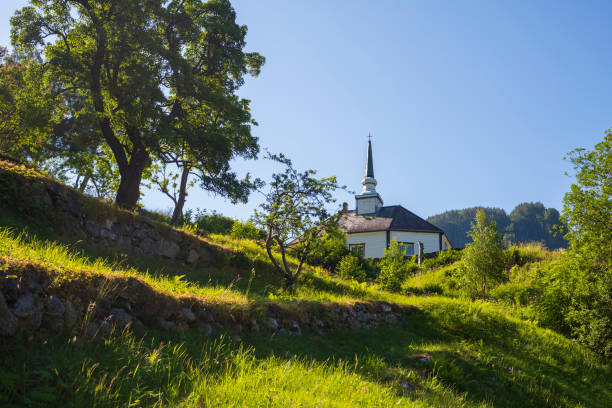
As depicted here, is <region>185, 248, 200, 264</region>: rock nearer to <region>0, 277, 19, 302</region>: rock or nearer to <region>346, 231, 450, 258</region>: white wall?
<region>0, 277, 19, 302</region>: rock

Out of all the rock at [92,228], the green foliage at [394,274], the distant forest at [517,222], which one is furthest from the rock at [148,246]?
the distant forest at [517,222]

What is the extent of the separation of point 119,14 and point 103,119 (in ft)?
12.5

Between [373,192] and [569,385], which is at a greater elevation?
[373,192]

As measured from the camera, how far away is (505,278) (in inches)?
601

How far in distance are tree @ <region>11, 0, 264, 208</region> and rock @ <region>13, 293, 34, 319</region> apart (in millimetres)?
8279

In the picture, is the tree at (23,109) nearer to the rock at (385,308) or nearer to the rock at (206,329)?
the rock at (206,329)

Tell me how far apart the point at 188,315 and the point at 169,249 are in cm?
575

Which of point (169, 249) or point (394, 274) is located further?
point (394, 274)

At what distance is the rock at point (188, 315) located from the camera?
505cm

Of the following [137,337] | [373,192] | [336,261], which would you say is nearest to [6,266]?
[137,337]

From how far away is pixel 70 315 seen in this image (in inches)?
142

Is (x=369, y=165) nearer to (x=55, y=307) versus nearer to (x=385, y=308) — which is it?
(x=385, y=308)

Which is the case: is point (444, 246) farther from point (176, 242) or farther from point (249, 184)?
point (176, 242)

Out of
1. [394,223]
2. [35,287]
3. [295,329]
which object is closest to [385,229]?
[394,223]
